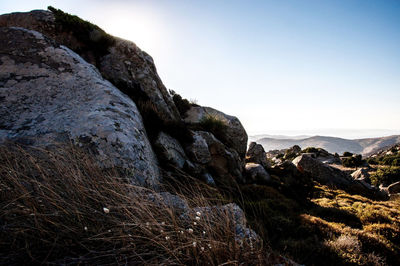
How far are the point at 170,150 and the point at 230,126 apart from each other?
23.0 ft

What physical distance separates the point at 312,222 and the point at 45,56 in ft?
33.6

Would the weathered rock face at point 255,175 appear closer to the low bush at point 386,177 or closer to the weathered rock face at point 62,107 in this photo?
the weathered rock face at point 62,107

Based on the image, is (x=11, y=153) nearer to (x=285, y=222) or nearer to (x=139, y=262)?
(x=139, y=262)

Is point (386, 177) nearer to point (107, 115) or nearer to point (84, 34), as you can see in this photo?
point (107, 115)

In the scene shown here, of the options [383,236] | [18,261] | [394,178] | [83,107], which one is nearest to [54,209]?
[18,261]

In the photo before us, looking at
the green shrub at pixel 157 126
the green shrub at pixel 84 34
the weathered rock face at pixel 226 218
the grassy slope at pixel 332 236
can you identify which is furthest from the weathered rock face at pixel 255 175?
the green shrub at pixel 84 34

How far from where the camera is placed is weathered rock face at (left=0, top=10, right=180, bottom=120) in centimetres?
739

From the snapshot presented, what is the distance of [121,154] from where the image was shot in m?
3.42

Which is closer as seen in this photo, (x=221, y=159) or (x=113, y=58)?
(x=113, y=58)

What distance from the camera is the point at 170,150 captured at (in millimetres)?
5719

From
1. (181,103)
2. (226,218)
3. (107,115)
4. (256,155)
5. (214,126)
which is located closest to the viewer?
(226,218)

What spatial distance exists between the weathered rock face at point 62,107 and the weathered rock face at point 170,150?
0.71 metres

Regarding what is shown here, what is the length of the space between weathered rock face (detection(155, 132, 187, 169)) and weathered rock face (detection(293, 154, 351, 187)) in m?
15.5

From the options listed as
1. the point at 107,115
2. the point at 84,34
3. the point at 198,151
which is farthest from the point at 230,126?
the point at 84,34
